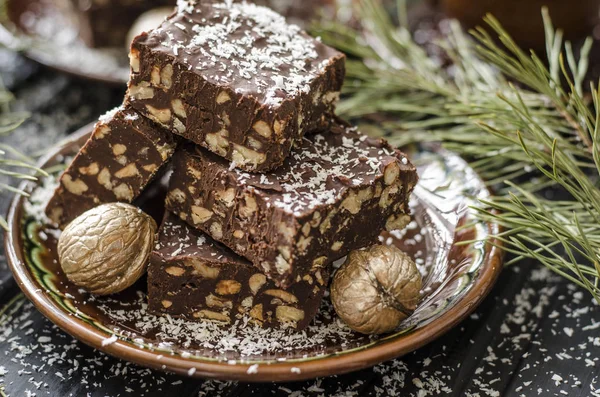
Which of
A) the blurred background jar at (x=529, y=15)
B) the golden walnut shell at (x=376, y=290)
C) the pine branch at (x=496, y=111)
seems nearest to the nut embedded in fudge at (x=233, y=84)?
the golden walnut shell at (x=376, y=290)

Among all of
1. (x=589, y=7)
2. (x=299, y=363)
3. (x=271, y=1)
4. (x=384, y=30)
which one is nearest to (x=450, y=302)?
(x=299, y=363)

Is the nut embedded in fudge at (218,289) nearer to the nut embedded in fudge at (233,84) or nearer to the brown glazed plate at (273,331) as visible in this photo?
the brown glazed plate at (273,331)

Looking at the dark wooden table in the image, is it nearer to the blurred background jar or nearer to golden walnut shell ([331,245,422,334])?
golden walnut shell ([331,245,422,334])

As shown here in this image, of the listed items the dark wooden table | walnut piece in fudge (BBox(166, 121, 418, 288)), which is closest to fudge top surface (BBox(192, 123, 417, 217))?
walnut piece in fudge (BBox(166, 121, 418, 288))

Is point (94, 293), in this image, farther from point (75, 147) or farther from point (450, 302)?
point (450, 302)

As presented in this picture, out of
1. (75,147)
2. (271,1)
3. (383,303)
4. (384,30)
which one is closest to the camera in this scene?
(383,303)

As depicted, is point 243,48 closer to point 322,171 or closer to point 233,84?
point 233,84

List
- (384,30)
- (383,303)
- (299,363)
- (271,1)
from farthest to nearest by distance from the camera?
1. (271,1)
2. (384,30)
3. (383,303)
4. (299,363)
